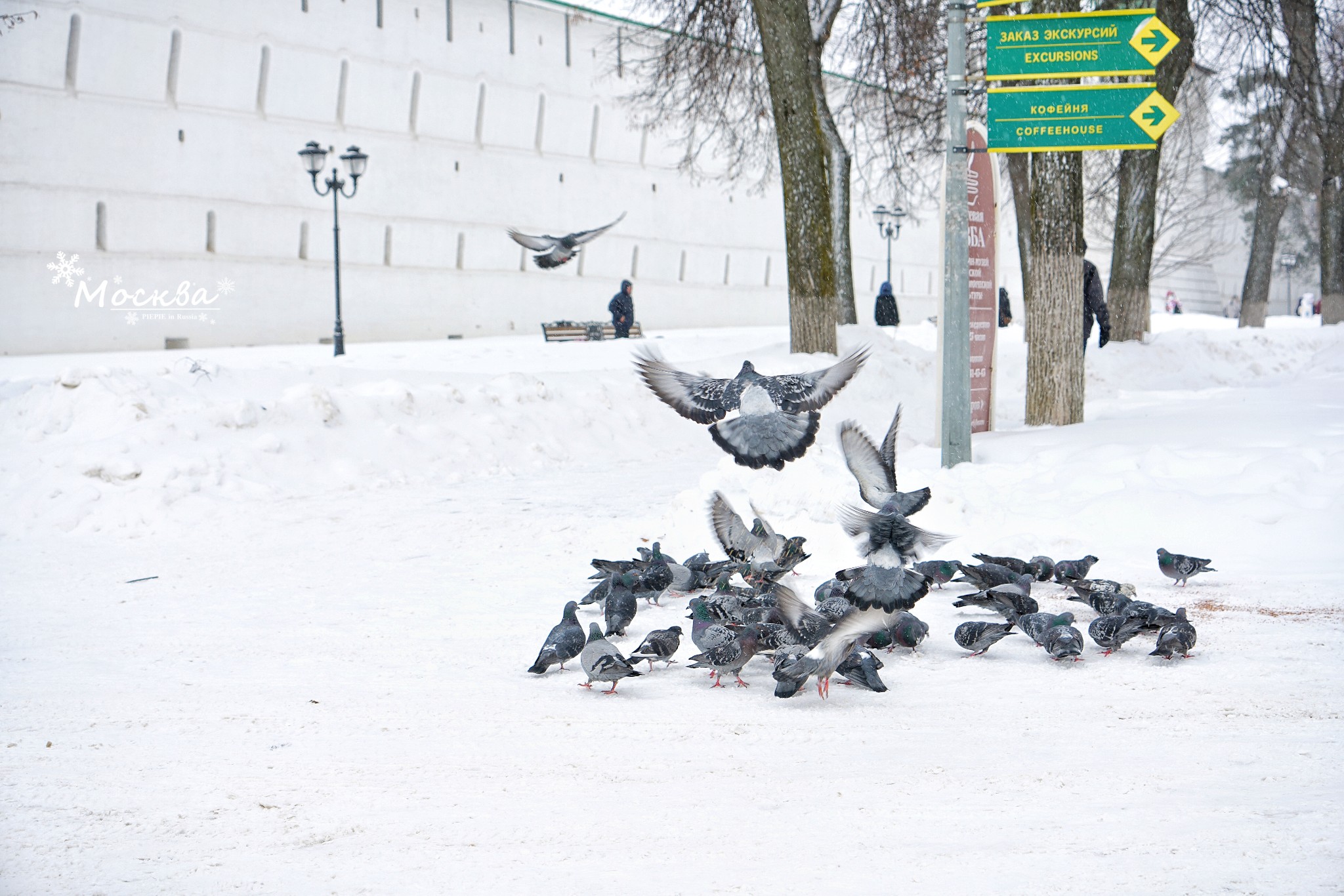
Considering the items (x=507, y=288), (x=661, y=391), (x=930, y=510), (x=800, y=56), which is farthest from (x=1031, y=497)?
(x=507, y=288)

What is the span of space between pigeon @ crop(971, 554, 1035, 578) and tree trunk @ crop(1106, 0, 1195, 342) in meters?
12.3

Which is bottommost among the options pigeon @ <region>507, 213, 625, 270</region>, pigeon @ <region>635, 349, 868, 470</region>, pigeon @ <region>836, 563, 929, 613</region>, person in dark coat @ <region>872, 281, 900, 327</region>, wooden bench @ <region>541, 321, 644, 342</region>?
pigeon @ <region>836, 563, 929, 613</region>

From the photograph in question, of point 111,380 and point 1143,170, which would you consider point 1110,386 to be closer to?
point 1143,170

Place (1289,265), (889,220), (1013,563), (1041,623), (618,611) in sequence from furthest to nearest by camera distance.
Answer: (1289,265)
(889,220)
(1013,563)
(618,611)
(1041,623)

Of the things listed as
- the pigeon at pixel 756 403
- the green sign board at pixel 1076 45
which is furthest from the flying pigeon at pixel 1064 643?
the green sign board at pixel 1076 45

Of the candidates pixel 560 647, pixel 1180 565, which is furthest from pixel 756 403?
pixel 1180 565

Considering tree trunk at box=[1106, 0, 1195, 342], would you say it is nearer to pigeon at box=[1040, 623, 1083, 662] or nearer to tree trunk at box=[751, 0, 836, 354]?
tree trunk at box=[751, 0, 836, 354]

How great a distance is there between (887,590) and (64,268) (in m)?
24.1

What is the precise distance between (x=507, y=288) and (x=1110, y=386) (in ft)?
63.6

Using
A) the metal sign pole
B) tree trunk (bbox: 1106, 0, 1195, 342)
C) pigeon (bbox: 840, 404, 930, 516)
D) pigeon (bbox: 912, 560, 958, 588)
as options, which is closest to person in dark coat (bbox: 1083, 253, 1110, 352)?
tree trunk (bbox: 1106, 0, 1195, 342)

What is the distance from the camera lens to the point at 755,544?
22.1ft

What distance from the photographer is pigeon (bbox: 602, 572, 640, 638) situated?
5.70 metres

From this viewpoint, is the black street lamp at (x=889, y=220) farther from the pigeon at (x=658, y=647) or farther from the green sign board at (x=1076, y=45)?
the pigeon at (x=658, y=647)

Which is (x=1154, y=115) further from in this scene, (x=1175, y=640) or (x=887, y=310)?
(x=887, y=310)
